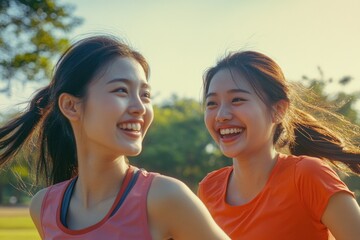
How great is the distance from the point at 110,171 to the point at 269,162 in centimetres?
140

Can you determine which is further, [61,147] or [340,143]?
[340,143]

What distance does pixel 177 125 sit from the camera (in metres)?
60.7

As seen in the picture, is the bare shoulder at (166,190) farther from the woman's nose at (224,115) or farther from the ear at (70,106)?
the woman's nose at (224,115)

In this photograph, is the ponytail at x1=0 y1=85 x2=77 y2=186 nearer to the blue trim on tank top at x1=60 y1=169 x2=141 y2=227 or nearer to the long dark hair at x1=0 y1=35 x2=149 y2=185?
the long dark hair at x1=0 y1=35 x2=149 y2=185

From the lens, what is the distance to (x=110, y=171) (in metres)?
3.10

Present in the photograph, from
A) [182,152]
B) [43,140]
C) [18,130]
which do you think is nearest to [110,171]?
[43,140]

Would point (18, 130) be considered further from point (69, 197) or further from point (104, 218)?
point (104, 218)

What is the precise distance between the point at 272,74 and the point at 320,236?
40.5 inches

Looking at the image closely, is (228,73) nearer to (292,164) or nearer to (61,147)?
(292,164)

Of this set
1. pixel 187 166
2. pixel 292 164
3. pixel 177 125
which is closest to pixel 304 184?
pixel 292 164

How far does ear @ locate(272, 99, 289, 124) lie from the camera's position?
4.30 m

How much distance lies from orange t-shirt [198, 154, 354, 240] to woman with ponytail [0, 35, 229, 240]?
1114mm

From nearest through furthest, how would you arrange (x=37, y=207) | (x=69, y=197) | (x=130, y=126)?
1. (x=130, y=126)
2. (x=69, y=197)
3. (x=37, y=207)

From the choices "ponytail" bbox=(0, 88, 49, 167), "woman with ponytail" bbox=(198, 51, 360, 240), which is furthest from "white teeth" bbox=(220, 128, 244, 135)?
"ponytail" bbox=(0, 88, 49, 167)
